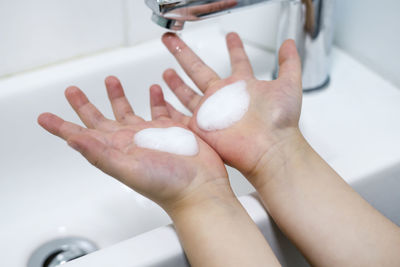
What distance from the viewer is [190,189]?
502 mm

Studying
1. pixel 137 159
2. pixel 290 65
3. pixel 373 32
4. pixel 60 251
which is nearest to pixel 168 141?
pixel 137 159

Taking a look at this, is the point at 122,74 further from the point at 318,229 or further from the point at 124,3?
the point at 318,229

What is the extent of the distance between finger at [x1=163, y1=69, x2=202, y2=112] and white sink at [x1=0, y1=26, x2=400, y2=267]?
123mm

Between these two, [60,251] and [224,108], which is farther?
[60,251]

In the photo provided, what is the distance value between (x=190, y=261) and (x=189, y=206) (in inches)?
2.2

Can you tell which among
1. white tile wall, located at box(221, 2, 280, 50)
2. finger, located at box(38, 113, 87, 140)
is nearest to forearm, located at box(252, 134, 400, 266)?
finger, located at box(38, 113, 87, 140)

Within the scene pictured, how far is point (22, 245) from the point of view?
699 mm

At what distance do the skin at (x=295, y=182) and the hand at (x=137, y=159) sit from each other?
1.6 inches

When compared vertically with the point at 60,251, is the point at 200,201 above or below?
above

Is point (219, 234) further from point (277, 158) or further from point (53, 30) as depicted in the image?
point (53, 30)

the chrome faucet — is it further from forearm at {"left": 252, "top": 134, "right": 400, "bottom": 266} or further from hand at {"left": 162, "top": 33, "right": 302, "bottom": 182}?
forearm at {"left": 252, "top": 134, "right": 400, "bottom": 266}

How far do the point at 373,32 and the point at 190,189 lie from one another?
0.43m

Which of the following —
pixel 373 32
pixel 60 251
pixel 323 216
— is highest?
pixel 373 32

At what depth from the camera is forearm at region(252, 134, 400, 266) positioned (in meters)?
0.49
